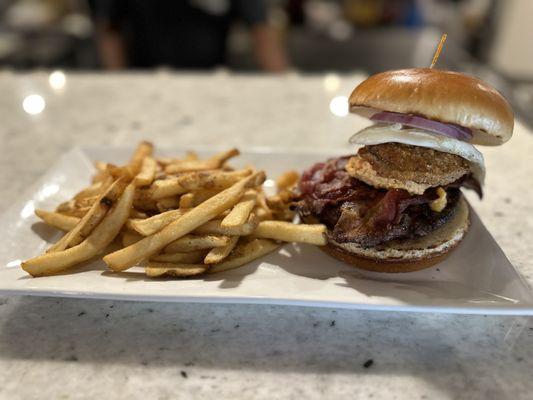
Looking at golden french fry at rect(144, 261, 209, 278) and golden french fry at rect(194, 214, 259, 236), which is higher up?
golden french fry at rect(194, 214, 259, 236)

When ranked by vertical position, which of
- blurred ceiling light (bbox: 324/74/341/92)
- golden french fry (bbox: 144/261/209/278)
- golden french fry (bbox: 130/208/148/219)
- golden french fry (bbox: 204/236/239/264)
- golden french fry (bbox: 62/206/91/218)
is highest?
blurred ceiling light (bbox: 324/74/341/92)

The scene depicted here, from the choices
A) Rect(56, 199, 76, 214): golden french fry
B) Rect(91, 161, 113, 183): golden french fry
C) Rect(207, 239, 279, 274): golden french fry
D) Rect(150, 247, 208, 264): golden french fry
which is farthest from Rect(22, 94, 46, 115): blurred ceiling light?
Rect(207, 239, 279, 274): golden french fry

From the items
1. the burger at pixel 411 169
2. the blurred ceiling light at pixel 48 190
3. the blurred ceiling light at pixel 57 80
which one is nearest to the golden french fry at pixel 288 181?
the burger at pixel 411 169

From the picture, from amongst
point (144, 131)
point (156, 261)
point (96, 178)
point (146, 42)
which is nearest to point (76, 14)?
point (146, 42)

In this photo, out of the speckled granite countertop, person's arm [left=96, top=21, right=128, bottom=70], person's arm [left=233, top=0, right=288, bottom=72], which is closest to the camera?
the speckled granite countertop

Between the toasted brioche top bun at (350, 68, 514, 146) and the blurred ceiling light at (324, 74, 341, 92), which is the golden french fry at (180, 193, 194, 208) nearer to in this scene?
the toasted brioche top bun at (350, 68, 514, 146)

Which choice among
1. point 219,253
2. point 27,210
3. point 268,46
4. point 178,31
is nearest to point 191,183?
point 219,253

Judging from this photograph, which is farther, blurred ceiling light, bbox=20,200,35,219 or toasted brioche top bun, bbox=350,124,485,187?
blurred ceiling light, bbox=20,200,35,219

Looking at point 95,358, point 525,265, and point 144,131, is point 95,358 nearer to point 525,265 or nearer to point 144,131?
point 525,265
